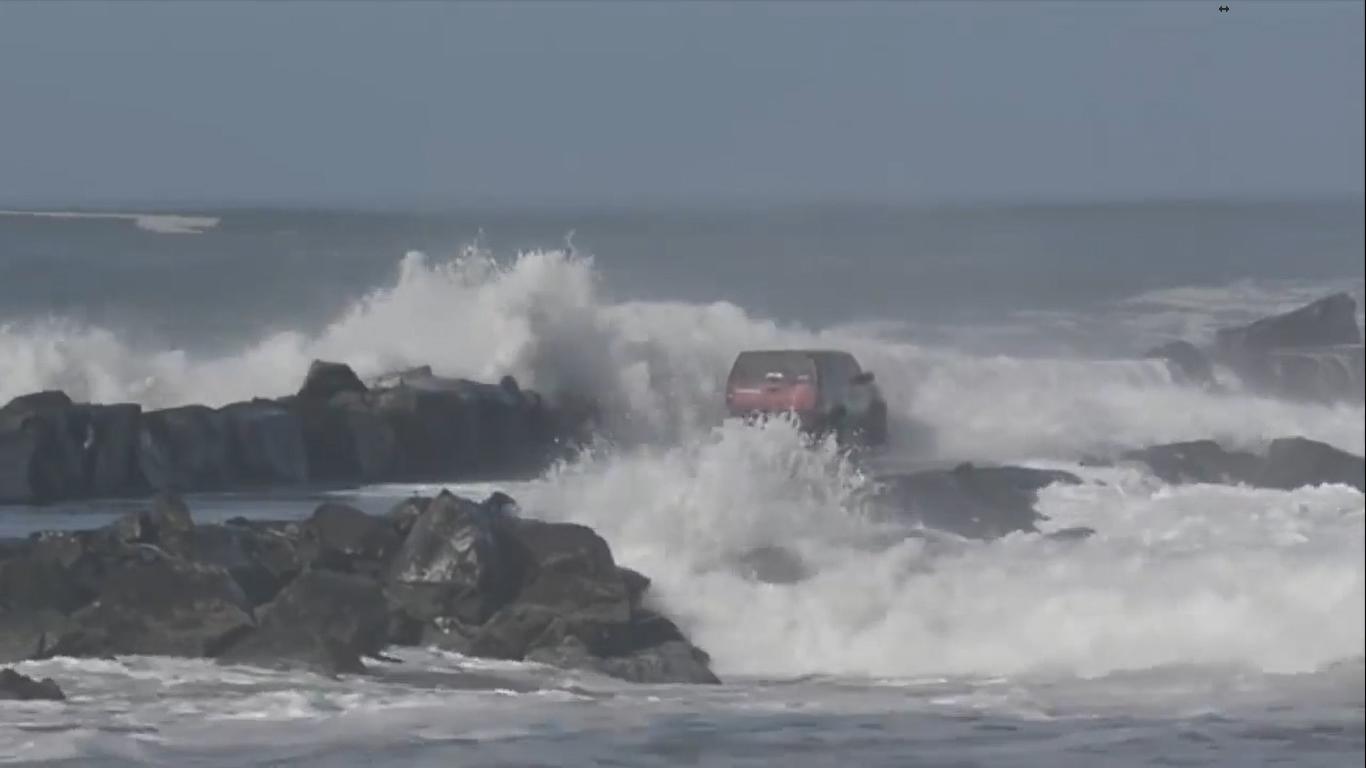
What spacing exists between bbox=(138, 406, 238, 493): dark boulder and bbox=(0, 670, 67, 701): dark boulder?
155 centimetres

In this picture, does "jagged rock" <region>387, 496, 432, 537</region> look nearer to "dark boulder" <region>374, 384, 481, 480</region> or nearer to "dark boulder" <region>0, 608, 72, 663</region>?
"dark boulder" <region>374, 384, 481, 480</region>

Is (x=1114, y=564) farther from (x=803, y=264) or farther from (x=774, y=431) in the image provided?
(x=803, y=264)

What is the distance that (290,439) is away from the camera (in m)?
7.76

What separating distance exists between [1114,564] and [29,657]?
3053 millimetres

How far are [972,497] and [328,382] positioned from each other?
8.47 feet

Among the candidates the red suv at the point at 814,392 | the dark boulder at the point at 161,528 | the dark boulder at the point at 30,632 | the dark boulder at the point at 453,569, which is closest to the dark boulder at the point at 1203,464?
the red suv at the point at 814,392

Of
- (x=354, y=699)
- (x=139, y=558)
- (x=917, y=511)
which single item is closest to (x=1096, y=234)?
(x=917, y=511)

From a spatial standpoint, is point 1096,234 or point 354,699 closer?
point 354,699

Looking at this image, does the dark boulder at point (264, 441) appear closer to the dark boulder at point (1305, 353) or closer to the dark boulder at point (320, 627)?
the dark boulder at point (320, 627)

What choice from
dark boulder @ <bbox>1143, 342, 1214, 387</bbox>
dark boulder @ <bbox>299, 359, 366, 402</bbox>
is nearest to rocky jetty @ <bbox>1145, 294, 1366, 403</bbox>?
dark boulder @ <bbox>1143, 342, 1214, 387</bbox>

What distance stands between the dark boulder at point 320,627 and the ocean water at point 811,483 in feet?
0.35

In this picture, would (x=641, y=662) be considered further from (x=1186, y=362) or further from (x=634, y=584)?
(x=1186, y=362)

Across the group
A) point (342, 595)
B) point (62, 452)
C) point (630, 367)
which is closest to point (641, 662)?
point (342, 595)

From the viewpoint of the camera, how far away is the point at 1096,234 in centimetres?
667
